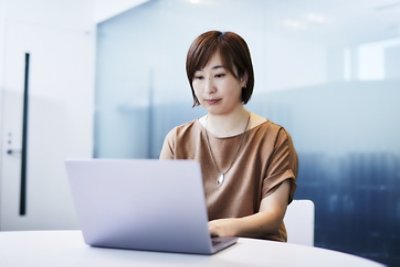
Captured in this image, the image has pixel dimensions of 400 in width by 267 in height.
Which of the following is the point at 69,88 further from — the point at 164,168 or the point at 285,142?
the point at 164,168

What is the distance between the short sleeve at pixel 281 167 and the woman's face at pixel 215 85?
19 cm

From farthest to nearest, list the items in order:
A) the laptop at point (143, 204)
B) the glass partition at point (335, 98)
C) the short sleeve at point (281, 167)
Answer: the glass partition at point (335, 98) → the short sleeve at point (281, 167) → the laptop at point (143, 204)

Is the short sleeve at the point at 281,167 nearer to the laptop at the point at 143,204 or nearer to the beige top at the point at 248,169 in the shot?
the beige top at the point at 248,169

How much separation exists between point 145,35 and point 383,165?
7.63 ft

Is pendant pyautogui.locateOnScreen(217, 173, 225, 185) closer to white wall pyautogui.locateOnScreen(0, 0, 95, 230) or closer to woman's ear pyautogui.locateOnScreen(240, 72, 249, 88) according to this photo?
woman's ear pyautogui.locateOnScreen(240, 72, 249, 88)

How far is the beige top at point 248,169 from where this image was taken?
147cm

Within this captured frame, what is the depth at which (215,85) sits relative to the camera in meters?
1.49

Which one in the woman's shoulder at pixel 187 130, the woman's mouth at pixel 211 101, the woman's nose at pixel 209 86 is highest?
the woman's nose at pixel 209 86

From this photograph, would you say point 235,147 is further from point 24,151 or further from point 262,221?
point 24,151

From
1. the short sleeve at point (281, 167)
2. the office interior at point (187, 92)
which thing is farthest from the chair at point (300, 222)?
the office interior at point (187, 92)

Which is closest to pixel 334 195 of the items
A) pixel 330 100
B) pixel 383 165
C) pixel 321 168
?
pixel 321 168

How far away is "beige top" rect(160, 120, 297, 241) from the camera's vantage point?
4.83ft

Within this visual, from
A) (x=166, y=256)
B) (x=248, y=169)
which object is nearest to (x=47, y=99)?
(x=248, y=169)

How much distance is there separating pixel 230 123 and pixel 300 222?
38 cm
